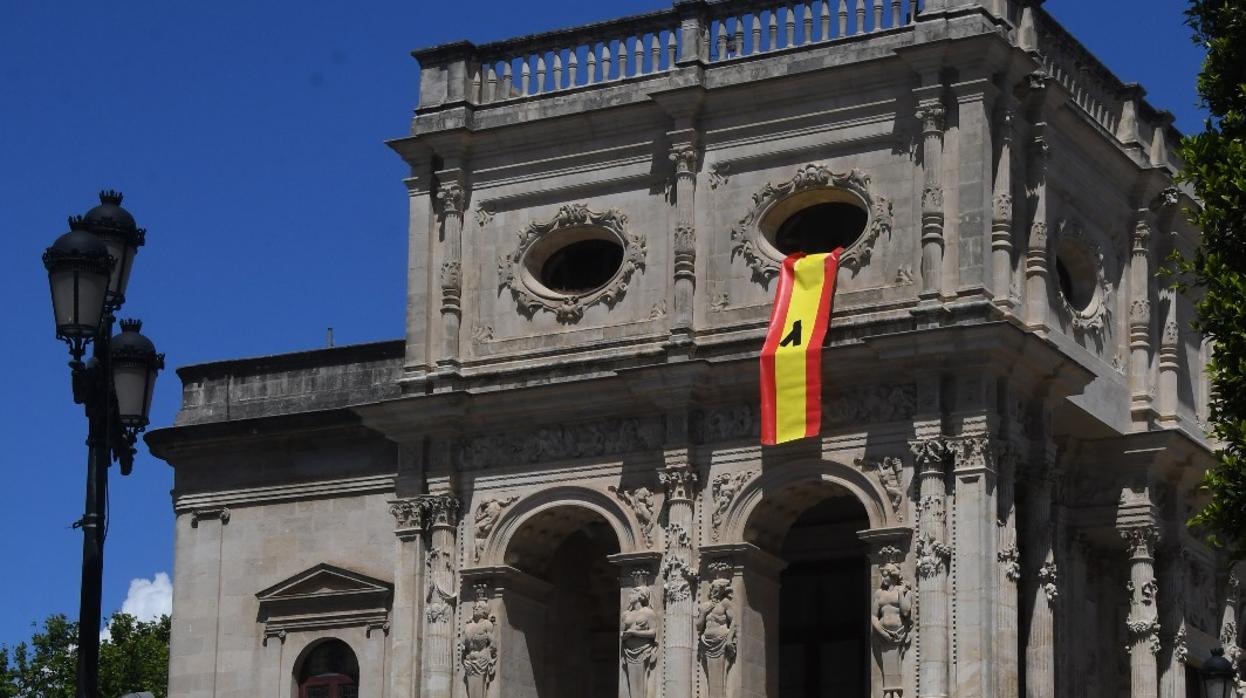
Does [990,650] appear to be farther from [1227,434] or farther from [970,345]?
[1227,434]

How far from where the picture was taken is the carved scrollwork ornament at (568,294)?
122ft

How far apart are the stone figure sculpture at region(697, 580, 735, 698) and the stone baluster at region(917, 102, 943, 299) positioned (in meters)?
4.84

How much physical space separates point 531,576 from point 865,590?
A: 4888 mm

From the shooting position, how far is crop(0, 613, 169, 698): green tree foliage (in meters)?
62.2

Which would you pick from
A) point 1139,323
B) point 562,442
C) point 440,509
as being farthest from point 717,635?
point 1139,323

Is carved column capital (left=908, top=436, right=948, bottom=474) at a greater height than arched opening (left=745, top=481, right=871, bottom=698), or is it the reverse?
carved column capital (left=908, top=436, right=948, bottom=474)

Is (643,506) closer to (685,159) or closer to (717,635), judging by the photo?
(717,635)

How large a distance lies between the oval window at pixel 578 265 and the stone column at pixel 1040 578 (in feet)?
22.8

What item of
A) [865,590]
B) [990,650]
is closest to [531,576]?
[865,590]

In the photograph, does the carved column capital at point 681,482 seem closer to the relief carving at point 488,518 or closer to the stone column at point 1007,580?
the relief carving at point 488,518

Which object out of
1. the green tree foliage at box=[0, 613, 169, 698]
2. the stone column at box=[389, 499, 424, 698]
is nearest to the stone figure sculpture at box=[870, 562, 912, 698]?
the stone column at box=[389, 499, 424, 698]

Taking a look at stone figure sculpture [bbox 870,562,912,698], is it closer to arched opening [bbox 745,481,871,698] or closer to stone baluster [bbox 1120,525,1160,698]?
arched opening [bbox 745,481,871,698]

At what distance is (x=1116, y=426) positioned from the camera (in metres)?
38.1

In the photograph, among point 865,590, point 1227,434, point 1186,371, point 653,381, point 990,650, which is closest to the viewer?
point 1227,434
